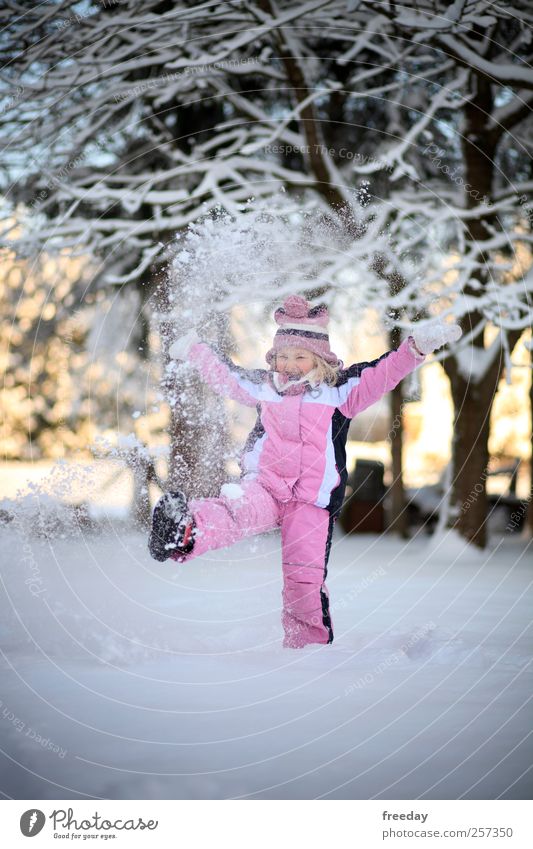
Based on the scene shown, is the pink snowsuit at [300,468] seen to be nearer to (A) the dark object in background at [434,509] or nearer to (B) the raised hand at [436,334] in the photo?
(B) the raised hand at [436,334]

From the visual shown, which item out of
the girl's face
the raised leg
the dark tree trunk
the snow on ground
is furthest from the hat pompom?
the dark tree trunk

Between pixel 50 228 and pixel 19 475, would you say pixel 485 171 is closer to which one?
pixel 50 228

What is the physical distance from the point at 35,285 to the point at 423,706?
5414 millimetres

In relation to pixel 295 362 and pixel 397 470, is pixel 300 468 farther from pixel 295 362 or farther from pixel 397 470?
pixel 397 470

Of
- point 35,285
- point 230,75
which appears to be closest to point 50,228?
point 35,285

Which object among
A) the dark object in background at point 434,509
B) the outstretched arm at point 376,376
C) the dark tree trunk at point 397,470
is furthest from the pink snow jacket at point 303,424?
the dark object in background at point 434,509

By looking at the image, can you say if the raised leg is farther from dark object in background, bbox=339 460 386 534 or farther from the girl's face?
dark object in background, bbox=339 460 386 534

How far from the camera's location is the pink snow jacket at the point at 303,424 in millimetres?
A: 3211

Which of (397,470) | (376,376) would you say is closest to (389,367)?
(376,376)

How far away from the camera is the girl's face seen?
3.26 meters

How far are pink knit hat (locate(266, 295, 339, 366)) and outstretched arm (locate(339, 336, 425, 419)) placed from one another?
0.11 meters

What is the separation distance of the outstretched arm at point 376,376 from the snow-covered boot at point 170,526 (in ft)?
2.69

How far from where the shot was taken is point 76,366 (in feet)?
24.9

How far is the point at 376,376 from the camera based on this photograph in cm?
321
